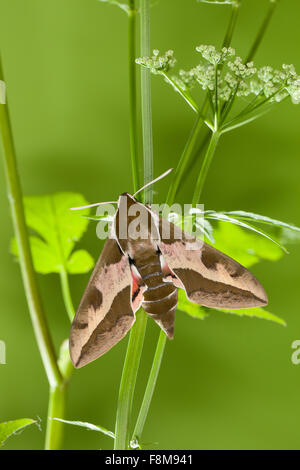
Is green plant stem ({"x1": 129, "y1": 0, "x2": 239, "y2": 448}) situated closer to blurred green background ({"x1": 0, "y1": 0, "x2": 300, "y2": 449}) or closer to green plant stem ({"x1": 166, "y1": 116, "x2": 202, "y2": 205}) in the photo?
green plant stem ({"x1": 166, "y1": 116, "x2": 202, "y2": 205})

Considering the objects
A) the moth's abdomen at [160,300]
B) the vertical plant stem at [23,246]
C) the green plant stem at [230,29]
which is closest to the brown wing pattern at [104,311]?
the moth's abdomen at [160,300]

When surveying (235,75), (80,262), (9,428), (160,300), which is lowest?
(9,428)

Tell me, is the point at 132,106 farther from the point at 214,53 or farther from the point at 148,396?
the point at 148,396

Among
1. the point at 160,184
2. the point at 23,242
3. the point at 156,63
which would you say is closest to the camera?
the point at 156,63

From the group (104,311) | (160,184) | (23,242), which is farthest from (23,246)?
(160,184)

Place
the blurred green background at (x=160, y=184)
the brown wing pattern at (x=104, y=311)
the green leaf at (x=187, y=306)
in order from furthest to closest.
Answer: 1. the blurred green background at (x=160, y=184)
2. the green leaf at (x=187, y=306)
3. the brown wing pattern at (x=104, y=311)

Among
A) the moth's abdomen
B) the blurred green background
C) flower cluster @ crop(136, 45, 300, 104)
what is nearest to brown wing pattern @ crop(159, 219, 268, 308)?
the moth's abdomen

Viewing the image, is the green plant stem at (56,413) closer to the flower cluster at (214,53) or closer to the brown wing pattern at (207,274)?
the brown wing pattern at (207,274)

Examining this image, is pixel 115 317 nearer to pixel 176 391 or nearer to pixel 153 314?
pixel 153 314
